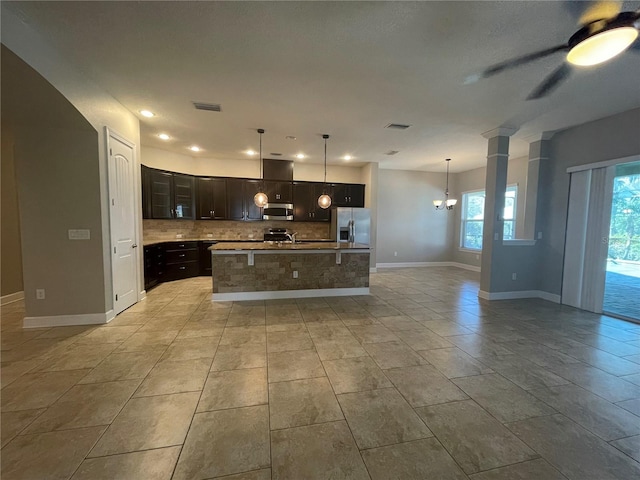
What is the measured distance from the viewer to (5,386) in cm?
205

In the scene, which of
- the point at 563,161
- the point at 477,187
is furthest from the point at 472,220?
the point at 563,161

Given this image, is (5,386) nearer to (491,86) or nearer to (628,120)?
(491,86)

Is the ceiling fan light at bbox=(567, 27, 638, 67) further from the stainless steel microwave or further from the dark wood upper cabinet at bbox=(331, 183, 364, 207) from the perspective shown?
the stainless steel microwave

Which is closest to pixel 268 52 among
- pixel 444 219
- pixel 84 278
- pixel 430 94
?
pixel 430 94

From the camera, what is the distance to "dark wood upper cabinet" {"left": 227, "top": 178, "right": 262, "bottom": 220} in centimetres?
659

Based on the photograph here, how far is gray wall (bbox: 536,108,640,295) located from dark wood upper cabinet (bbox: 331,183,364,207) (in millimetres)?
3870

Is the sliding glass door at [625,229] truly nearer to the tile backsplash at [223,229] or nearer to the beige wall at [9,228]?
the tile backsplash at [223,229]

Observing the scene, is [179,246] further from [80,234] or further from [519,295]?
[519,295]

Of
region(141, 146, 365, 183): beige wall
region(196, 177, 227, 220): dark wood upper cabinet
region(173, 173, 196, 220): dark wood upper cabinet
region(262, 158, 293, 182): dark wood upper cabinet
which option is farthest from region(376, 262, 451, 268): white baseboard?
region(173, 173, 196, 220): dark wood upper cabinet

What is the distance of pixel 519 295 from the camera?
480 cm

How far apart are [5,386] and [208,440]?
187 centimetres

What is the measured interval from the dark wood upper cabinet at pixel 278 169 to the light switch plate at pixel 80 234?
4.06 meters

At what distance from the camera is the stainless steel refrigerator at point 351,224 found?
6.61 m

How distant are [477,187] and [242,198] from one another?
6.60m
